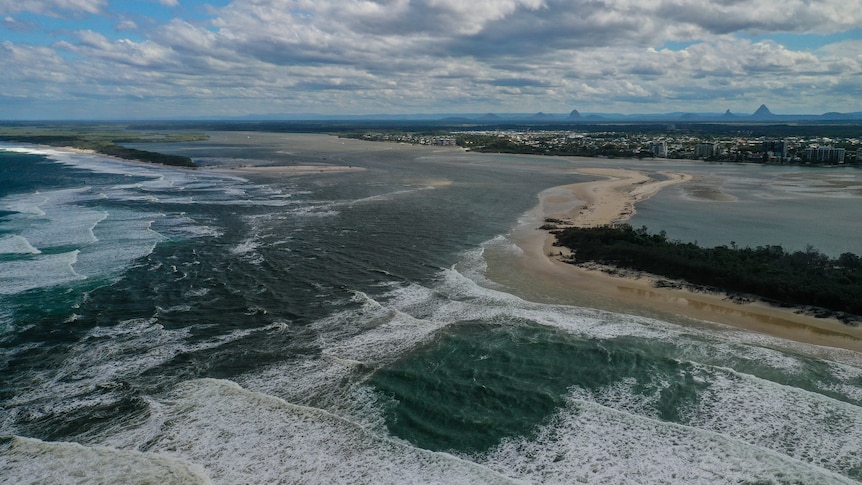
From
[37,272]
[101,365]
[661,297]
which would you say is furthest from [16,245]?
[661,297]

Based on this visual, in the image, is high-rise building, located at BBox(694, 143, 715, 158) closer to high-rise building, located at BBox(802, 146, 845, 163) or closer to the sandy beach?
high-rise building, located at BBox(802, 146, 845, 163)

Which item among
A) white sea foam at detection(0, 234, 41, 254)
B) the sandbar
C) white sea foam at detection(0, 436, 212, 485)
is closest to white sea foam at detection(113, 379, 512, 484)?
white sea foam at detection(0, 436, 212, 485)

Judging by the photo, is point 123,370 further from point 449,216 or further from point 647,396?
point 449,216

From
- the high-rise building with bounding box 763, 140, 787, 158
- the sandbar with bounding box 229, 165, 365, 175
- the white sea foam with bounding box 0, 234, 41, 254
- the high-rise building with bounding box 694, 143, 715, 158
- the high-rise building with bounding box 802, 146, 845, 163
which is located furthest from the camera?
the high-rise building with bounding box 694, 143, 715, 158

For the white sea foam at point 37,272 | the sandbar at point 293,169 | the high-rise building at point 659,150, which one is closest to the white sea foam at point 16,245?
the white sea foam at point 37,272

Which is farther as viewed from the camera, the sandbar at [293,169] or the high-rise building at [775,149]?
the high-rise building at [775,149]

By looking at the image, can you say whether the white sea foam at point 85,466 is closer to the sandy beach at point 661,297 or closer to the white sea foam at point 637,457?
the white sea foam at point 637,457
